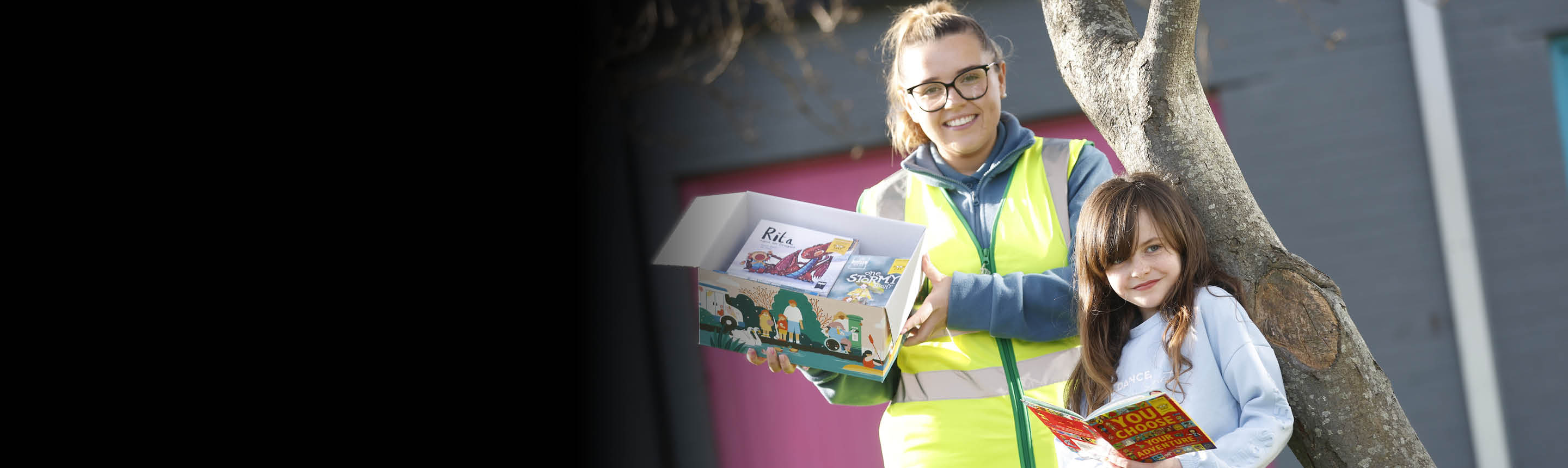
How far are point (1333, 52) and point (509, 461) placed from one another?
12.5 ft

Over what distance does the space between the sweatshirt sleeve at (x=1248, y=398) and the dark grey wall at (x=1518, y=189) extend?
346cm

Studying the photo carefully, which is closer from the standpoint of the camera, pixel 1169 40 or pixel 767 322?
pixel 1169 40

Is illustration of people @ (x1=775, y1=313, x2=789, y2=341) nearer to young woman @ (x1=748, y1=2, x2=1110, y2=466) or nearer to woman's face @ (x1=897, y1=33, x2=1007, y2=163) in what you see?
young woman @ (x1=748, y1=2, x2=1110, y2=466)

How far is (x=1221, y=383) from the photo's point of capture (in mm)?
1961

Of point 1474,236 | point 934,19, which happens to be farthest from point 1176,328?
point 1474,236

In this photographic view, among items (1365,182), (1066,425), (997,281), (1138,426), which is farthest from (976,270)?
(1365,182)

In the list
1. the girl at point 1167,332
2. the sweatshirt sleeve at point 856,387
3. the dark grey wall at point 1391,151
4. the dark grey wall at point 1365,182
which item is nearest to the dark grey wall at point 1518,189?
the dark grey wall at point 1391,151

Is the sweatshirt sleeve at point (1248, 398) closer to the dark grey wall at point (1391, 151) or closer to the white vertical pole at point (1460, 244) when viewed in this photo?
the dark grey wall at point (1391, 151)

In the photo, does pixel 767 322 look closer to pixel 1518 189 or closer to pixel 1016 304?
pixel 1016 304

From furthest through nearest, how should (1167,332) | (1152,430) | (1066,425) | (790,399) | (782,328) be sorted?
1. (790,399)
2. (782,328)
3. (1167,332)
4. (1066,425)
5. (1152,430)

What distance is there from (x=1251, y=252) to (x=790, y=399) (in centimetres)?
338

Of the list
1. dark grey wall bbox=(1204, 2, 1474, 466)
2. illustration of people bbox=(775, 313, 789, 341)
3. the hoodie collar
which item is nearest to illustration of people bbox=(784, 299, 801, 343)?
illustration of people bbox=(775, 313, 789, 341)

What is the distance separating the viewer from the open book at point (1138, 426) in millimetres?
1743

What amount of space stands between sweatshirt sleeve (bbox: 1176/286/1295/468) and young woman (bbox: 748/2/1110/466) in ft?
1.11
